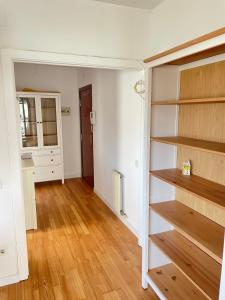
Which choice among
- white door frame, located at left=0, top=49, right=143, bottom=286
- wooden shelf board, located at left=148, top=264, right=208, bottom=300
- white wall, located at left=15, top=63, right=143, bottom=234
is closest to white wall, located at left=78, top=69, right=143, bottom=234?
white wall, located at left=15, top=63, right=143, bottom=234

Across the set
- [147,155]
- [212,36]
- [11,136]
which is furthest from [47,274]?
[212,36]

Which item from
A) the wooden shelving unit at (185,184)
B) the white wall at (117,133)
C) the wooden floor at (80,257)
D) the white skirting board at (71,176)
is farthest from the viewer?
the white skirting board at (71,176)

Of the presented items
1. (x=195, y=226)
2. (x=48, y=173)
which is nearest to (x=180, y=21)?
(x=195, y=226)

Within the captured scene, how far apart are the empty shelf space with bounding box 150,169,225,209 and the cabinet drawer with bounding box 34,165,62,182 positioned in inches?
132

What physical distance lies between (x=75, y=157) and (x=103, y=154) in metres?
1.67

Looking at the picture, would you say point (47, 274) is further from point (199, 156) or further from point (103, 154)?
point (103, 154)

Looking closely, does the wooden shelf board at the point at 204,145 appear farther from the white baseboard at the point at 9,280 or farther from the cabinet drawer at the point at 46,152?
the cabinet drawer at the point at 46,152

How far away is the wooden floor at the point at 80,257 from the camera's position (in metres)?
2.09

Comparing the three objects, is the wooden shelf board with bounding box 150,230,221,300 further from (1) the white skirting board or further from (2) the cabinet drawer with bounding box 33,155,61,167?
(1) the white skirting board

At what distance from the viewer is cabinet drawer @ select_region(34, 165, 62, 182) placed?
15.9 ft

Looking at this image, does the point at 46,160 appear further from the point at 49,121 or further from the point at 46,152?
the point at 49,121

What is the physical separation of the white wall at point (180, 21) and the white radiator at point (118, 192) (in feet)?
5.54

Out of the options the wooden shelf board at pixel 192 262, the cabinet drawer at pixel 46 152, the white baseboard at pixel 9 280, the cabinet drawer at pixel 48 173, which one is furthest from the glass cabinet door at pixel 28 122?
the wooden shelf board at pixel 192 262

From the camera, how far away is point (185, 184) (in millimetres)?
1663
